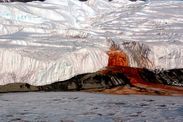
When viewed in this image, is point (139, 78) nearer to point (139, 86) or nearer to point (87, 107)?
point (139, 86)

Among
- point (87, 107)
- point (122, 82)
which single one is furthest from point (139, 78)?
point (87, 107)

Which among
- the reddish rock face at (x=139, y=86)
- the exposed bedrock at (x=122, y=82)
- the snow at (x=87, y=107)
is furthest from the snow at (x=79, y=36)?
the snow at (x=87, y=107)

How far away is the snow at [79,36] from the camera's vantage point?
8320 mm

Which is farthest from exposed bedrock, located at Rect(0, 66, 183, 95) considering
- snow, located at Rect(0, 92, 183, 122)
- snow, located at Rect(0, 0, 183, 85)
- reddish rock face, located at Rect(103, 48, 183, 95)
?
snow, located at Rect(0, 92, 183, 122)

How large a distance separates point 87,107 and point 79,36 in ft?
12.5

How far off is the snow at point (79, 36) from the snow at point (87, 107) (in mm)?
877

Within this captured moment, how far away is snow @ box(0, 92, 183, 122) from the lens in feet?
19.0

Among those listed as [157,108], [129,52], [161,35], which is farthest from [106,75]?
[161,35]

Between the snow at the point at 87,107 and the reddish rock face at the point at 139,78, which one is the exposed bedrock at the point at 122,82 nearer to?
the reddish rock face at the point at 139,78

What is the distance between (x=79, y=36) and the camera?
10.1m

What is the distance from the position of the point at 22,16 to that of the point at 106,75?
3.66 metres

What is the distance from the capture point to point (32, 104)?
6.68 metres

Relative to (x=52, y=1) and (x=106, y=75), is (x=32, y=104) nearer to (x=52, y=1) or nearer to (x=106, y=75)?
(x=106, y=75)

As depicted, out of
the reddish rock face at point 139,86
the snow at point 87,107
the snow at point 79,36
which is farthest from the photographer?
A: the snow at point 79,36
